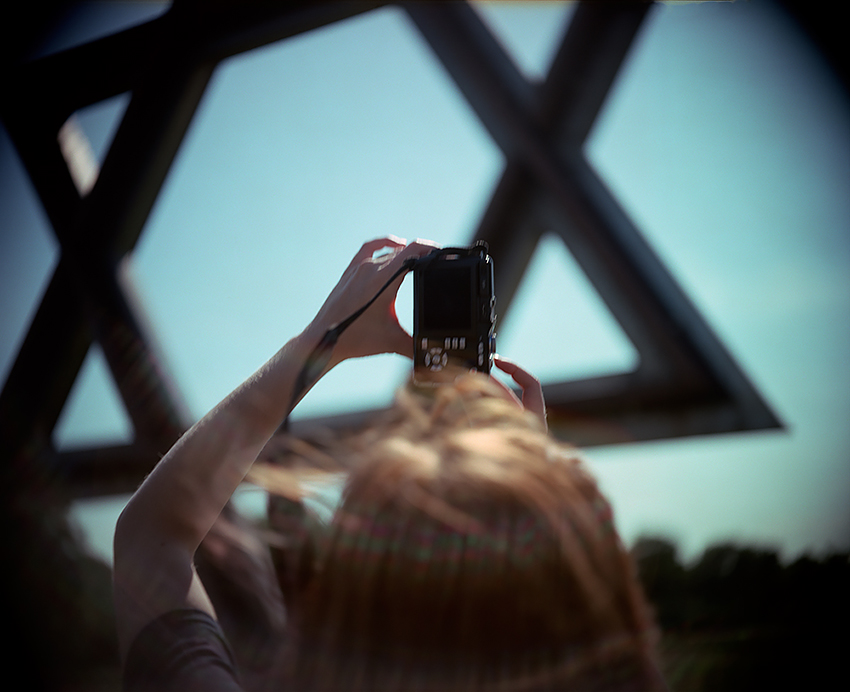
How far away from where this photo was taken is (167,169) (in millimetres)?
1682

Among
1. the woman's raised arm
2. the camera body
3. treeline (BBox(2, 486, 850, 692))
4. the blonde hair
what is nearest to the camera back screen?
the camera body

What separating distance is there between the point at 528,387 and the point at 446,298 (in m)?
0.12

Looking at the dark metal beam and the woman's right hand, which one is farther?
the dark metal beam

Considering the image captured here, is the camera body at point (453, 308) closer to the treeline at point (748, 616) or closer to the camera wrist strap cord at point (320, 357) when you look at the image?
the camera wrist strap cord at point (320, 357)

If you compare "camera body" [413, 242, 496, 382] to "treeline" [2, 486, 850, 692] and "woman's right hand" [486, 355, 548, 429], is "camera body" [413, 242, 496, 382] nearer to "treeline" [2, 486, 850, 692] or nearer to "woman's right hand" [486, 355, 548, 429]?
"woman's right hand" [486, 355, 548, 429]

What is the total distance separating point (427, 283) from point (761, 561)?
823 millimetres

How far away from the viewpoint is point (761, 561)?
936 mm

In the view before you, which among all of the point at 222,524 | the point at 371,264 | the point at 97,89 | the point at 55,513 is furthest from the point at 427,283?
the point at 55,513

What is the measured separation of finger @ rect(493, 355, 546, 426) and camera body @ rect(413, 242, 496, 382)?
0.02 metres

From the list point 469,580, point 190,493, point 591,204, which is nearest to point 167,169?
point 591,204

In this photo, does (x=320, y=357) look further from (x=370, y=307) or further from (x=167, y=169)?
(x=167, y=169)

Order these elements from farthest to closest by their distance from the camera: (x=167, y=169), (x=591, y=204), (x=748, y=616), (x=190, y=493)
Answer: (x=167, y=169) < (x=591, y=204) < (x=748, y=616) < (x=190, y=493)

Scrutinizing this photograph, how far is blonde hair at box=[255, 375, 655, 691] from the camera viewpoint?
0.28 m

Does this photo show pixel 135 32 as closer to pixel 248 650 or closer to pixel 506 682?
pixel 248 650
